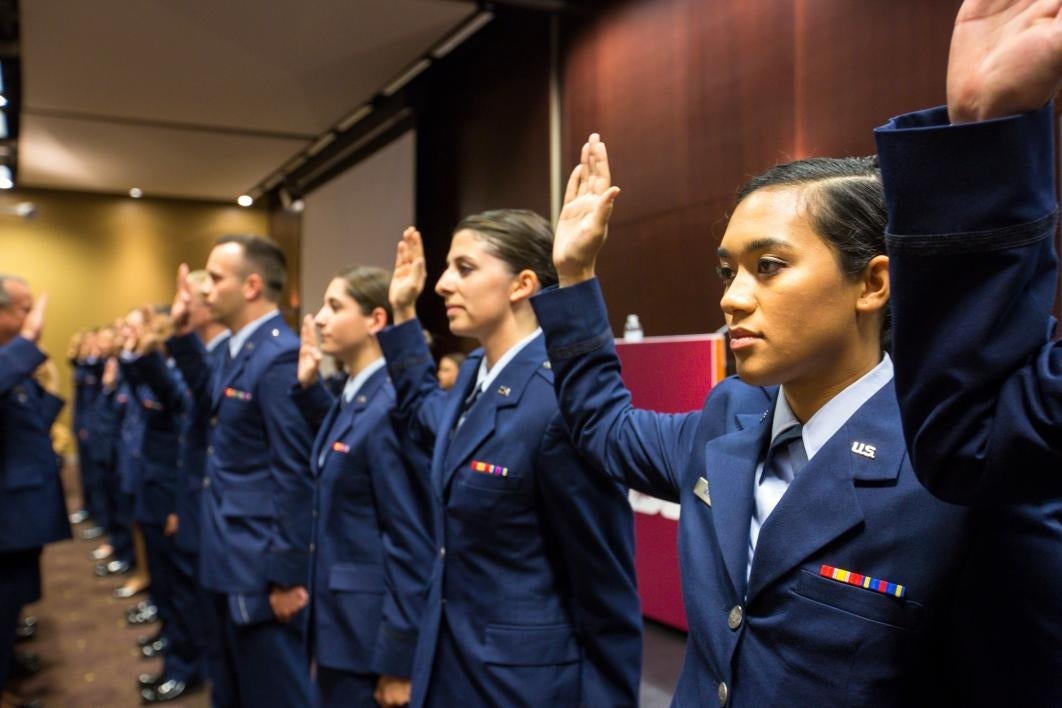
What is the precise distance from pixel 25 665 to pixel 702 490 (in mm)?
4458

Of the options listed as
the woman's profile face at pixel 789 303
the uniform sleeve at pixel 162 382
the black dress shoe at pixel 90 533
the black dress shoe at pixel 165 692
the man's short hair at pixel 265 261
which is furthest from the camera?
the black dress shoe at pixel 90 533

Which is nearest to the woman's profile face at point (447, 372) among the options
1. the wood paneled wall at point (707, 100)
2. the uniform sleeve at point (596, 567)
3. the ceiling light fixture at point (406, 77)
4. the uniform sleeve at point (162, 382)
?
the wood paneled wall at point (707, 100)

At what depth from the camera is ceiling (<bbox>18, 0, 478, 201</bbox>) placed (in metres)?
5.42

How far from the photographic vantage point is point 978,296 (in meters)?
0.67

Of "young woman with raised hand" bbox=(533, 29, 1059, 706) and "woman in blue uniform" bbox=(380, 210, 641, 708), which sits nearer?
"young woman with raised hand" bbox=(533, 29, 1059, 706)

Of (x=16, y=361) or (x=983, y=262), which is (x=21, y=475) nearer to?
(x=16, y=361)

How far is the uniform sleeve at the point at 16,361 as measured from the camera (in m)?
3.42

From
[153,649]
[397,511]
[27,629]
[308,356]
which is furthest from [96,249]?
[397,511]

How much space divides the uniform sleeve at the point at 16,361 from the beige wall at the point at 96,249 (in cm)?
834

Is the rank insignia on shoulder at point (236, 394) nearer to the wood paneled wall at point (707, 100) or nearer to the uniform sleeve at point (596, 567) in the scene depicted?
the uniform sleeve at point (596, 567)

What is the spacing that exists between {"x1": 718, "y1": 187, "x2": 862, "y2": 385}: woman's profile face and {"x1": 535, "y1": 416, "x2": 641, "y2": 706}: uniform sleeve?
0.67m

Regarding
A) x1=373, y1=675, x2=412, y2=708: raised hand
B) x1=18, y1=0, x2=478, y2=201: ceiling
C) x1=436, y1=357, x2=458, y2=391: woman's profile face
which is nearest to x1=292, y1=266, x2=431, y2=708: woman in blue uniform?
x1=373, y1=675, x2=412, y2=708: raised hand

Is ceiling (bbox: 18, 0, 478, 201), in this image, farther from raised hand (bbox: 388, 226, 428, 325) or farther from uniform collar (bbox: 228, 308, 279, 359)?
raised hand (bbox: 388, 226, 428, 325)

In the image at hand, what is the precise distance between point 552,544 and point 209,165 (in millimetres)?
8894
